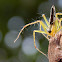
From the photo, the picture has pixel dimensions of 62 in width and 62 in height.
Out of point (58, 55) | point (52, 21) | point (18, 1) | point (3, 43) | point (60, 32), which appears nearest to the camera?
point (58, 55)

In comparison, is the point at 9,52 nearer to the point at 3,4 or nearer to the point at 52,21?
the point at 3,4

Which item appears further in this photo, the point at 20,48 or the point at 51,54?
the point at 20,48

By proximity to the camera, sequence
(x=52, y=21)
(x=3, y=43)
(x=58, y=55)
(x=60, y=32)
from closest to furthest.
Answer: (x=58, y=55) < (x=60, y=32) < (x=52, y=21) < (x=3, y=43)

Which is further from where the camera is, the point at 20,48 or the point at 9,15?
the point at 20,48

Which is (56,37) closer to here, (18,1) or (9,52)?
(18,1)

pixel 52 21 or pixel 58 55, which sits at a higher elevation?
pixel 52 21

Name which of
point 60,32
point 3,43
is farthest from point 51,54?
point 3,43

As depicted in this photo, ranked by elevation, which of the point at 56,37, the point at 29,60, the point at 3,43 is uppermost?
the point at 56,37

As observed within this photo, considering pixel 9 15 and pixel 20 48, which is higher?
pixel 9 15

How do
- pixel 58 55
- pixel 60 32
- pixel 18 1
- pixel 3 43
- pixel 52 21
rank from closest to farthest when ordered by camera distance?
pixel 58 55, pixel 60 32, pixel 52 21, pixel 18 1, pixel 3 43

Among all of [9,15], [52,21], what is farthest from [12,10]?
[52,21]
